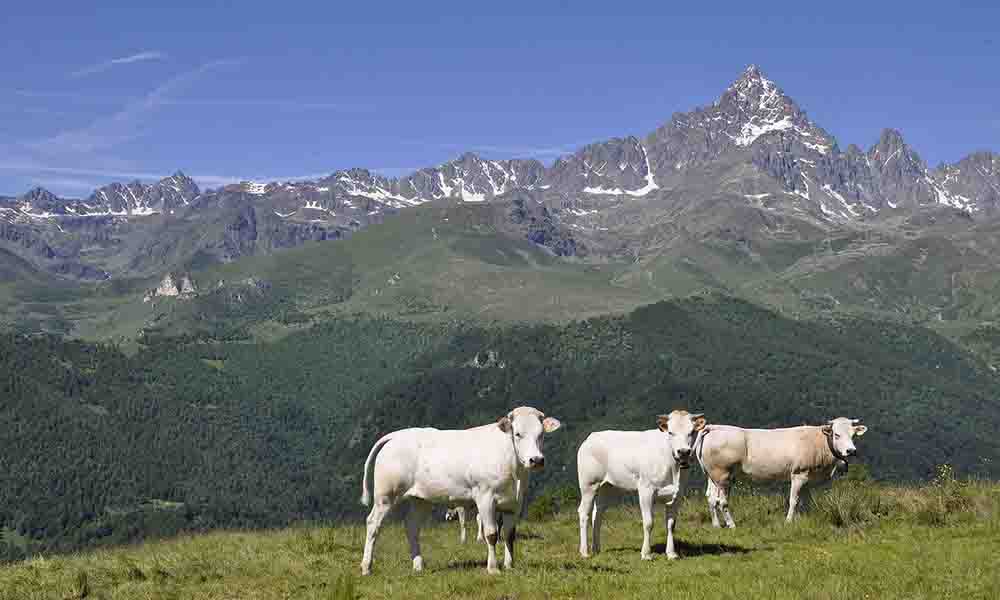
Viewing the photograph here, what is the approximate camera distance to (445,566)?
73.3ft

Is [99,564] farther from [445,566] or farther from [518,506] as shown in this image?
[518,506]

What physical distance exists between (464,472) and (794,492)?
494 inches

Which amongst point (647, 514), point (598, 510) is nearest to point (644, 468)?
point (647, 514)

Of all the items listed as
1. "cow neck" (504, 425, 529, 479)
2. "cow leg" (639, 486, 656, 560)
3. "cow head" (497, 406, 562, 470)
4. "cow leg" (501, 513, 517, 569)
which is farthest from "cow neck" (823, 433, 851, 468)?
"cow leg" (501, 513, 517, 569)

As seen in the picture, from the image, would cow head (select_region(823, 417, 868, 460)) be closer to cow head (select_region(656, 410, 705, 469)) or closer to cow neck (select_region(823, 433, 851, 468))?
cow neck (select_region(823, 433, 851, 468))

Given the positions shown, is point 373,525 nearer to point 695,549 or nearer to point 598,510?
point 598,510

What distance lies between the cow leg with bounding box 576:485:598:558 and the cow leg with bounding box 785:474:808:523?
6552 millimetres

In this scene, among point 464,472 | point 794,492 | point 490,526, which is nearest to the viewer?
point 490,526

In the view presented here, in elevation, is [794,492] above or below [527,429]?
below

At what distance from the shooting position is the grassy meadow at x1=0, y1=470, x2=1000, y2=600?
17812mm

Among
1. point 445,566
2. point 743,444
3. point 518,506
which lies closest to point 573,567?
point 518,506

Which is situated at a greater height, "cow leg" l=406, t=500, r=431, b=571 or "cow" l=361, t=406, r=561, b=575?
"cow" l=361, t=406, r=561, b=575

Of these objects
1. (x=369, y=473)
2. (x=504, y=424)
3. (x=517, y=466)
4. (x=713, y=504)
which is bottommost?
(x=713, y=504)

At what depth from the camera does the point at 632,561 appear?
22.4 m
